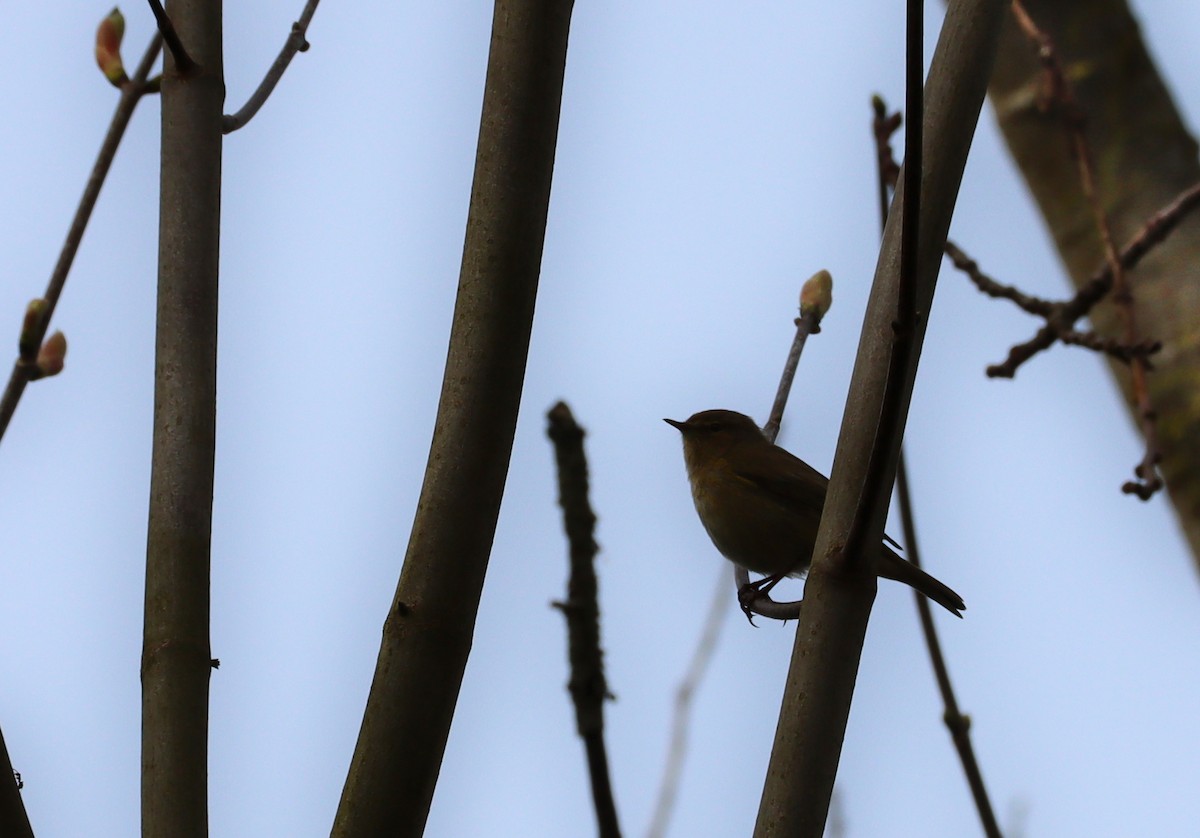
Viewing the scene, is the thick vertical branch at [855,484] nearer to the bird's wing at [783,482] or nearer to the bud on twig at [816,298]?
the bud on twig at [816,298]

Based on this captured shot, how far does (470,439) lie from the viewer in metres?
2.23

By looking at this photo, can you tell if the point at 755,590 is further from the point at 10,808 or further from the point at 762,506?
the point at 10,808

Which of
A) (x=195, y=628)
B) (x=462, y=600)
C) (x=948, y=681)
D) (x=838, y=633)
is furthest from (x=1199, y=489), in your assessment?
(x=195, y=628)

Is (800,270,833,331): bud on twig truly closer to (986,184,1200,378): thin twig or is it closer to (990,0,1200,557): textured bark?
(986,184,1200,378): thin twig

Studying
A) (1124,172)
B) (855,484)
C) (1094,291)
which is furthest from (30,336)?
(1124,172)

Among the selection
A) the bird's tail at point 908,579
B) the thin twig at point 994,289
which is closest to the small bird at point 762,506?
the bird's tail at point 908,579

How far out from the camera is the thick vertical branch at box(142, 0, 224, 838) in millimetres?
2115

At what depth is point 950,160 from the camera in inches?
90.0

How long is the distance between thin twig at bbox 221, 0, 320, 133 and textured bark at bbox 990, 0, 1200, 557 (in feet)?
6.68

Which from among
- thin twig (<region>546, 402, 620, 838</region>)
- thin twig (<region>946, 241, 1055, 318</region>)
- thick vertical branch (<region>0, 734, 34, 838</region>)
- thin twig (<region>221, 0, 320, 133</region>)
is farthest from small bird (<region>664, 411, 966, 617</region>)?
thick vertical branch (<region>0, 734, 34, 838</region>)

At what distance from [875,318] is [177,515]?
4.07 ft

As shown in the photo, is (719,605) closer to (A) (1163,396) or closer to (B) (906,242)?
(A) (1163,396)

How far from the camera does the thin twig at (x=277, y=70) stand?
2.72 m

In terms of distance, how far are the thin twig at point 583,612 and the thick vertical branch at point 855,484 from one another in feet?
2.04
